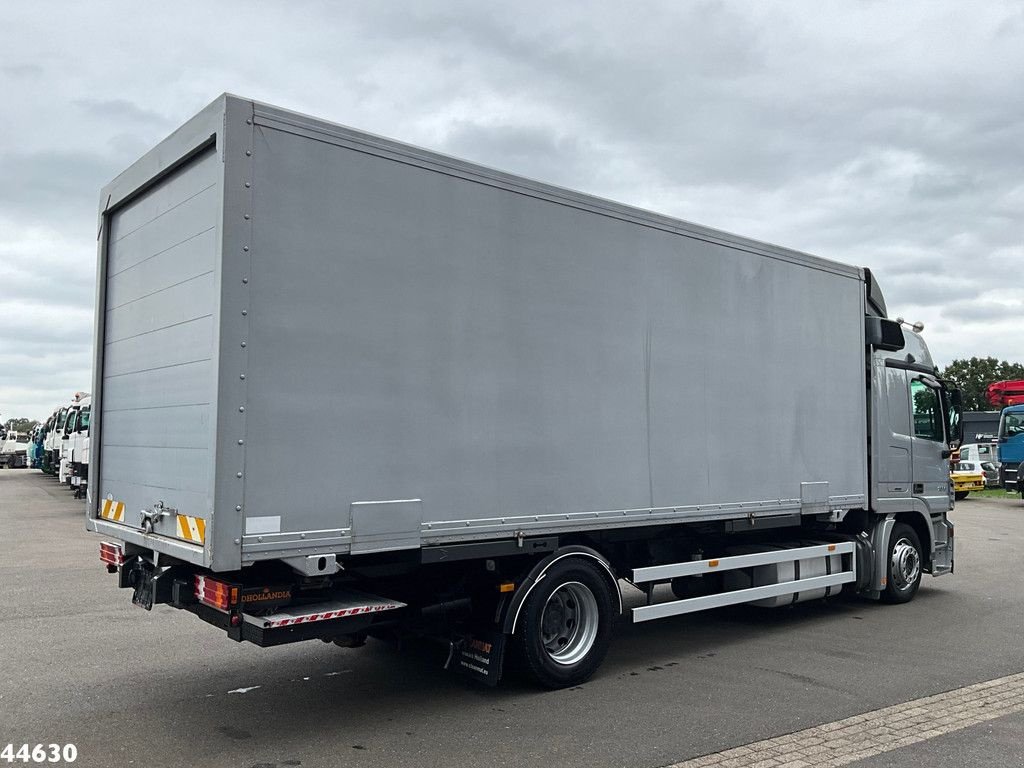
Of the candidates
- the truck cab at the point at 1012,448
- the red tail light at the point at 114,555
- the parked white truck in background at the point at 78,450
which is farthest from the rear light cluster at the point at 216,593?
the truck cab at the point at 1012,448

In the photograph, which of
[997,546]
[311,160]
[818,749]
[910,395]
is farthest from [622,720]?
[997,546]

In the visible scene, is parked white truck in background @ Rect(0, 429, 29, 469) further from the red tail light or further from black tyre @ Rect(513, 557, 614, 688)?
black tyre @ Rect(513, 557, 614, 688)

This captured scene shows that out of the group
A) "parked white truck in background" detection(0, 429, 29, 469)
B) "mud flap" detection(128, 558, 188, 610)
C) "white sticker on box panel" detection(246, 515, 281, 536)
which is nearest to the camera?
"white sticker on box panel" detection(246, 515, 281, 536)

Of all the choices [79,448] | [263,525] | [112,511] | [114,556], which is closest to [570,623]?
[263,525]

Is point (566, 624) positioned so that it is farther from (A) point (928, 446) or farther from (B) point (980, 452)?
(B) point (980, 452)

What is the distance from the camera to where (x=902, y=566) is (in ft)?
32.9

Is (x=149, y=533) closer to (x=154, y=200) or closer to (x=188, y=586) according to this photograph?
(x=188, y=586)

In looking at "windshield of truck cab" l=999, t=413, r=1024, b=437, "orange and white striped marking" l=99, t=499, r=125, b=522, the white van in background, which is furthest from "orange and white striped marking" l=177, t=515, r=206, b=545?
the white van in background

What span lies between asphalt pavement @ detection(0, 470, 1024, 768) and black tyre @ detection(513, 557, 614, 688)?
7.3 inches

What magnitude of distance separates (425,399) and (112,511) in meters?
2.60

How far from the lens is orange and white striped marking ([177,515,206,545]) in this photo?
504 centimetres

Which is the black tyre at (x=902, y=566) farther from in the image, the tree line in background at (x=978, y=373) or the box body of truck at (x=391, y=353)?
the tree line in background at (x=978, y=373)

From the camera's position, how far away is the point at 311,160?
5328 mm

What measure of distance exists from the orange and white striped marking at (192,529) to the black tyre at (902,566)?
767cm
